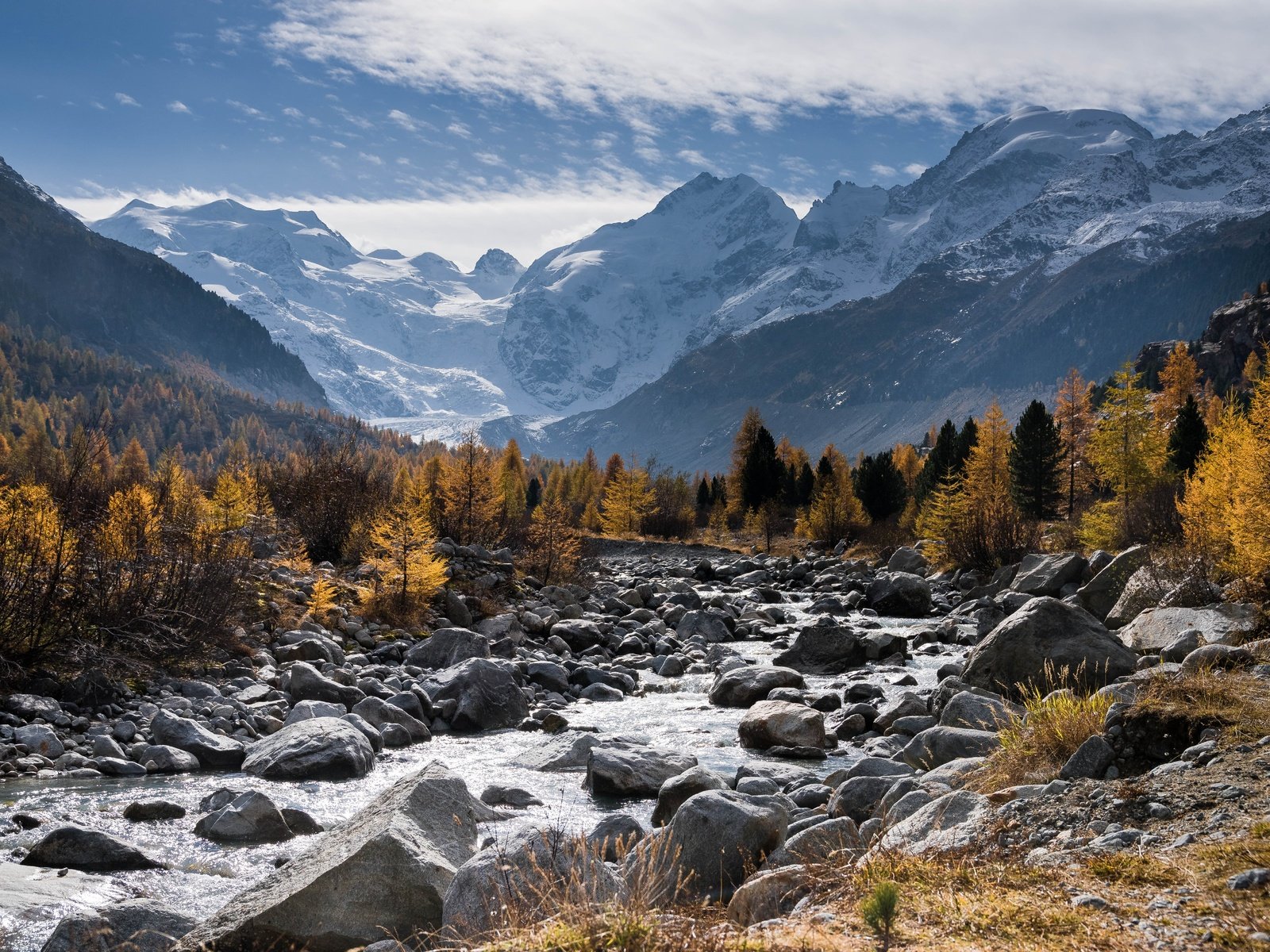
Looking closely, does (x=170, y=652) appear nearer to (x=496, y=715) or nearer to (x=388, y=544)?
(x=496, y=715)

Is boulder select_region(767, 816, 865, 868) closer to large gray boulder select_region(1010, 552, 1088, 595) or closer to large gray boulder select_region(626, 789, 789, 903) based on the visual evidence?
large gray boulder select_region(626, 789, 789, 903)

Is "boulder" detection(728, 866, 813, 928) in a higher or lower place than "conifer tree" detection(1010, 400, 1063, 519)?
lower

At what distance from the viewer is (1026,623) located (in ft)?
53.9

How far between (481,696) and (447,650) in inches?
182

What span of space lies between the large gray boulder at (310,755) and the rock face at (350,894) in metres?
5.83

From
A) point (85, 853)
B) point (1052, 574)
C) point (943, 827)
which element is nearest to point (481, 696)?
point (85, 853)

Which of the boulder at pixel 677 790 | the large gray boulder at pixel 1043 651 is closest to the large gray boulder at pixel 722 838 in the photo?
the boulder at pixel 677 790

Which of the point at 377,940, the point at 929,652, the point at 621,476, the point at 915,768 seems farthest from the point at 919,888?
the point at 621,476

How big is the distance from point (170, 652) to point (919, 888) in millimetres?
16262

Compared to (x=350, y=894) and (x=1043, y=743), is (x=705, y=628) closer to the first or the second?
(x=1043, y=743)

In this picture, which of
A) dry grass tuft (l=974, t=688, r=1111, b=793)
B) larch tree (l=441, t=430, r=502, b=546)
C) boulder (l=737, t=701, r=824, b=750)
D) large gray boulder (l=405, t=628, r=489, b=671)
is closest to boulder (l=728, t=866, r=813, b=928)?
dry grass tuft (l=974, t=688, r=1111, b=793)

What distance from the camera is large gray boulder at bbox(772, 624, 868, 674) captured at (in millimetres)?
24219

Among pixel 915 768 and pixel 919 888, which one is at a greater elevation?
pixel 919 888

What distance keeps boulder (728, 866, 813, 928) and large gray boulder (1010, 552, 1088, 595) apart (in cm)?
2317
